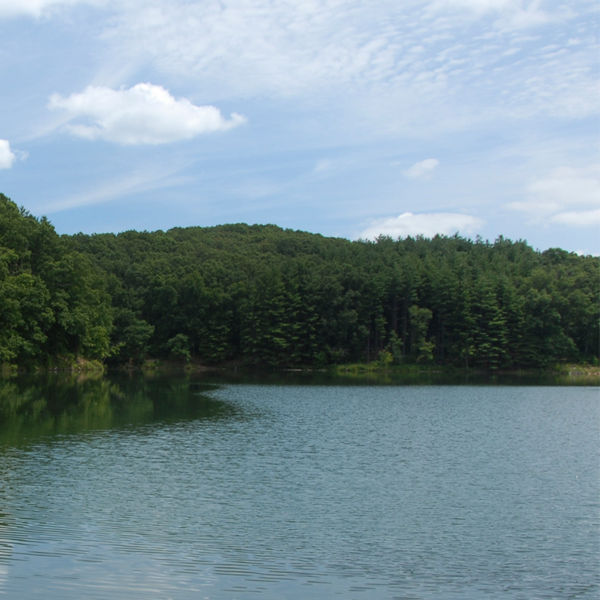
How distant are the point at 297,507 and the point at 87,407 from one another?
27259 mm

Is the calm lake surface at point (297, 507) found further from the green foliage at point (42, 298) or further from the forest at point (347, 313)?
the forest at point (347, 313)

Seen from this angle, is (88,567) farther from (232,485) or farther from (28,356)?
(28,356)

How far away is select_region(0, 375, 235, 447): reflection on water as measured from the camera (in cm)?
3228

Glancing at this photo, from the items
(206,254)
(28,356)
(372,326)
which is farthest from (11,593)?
(206,254)

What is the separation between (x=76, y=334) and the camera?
81.3m

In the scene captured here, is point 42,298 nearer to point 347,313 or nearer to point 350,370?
point 347,313

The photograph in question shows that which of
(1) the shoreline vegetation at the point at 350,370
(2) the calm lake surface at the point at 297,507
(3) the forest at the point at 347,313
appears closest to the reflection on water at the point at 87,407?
(2) the calm lake surface at the point at 297,507

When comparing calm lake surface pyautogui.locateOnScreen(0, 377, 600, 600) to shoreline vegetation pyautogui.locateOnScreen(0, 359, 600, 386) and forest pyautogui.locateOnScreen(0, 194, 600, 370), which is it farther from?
forest pyautogui.locateOnScreen(0, 194, 600, 370)

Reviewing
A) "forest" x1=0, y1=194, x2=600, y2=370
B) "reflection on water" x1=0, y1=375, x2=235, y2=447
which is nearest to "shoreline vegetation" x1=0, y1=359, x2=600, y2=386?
"forest" x1=0, y1=194, x2=600, y2=370

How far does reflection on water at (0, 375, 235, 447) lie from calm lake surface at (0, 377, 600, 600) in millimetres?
452

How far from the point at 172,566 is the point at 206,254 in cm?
11822

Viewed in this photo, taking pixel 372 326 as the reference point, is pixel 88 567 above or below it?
below

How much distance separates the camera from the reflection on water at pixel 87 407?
3228 cm

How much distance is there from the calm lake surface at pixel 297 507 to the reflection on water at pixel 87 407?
17.8 inches
